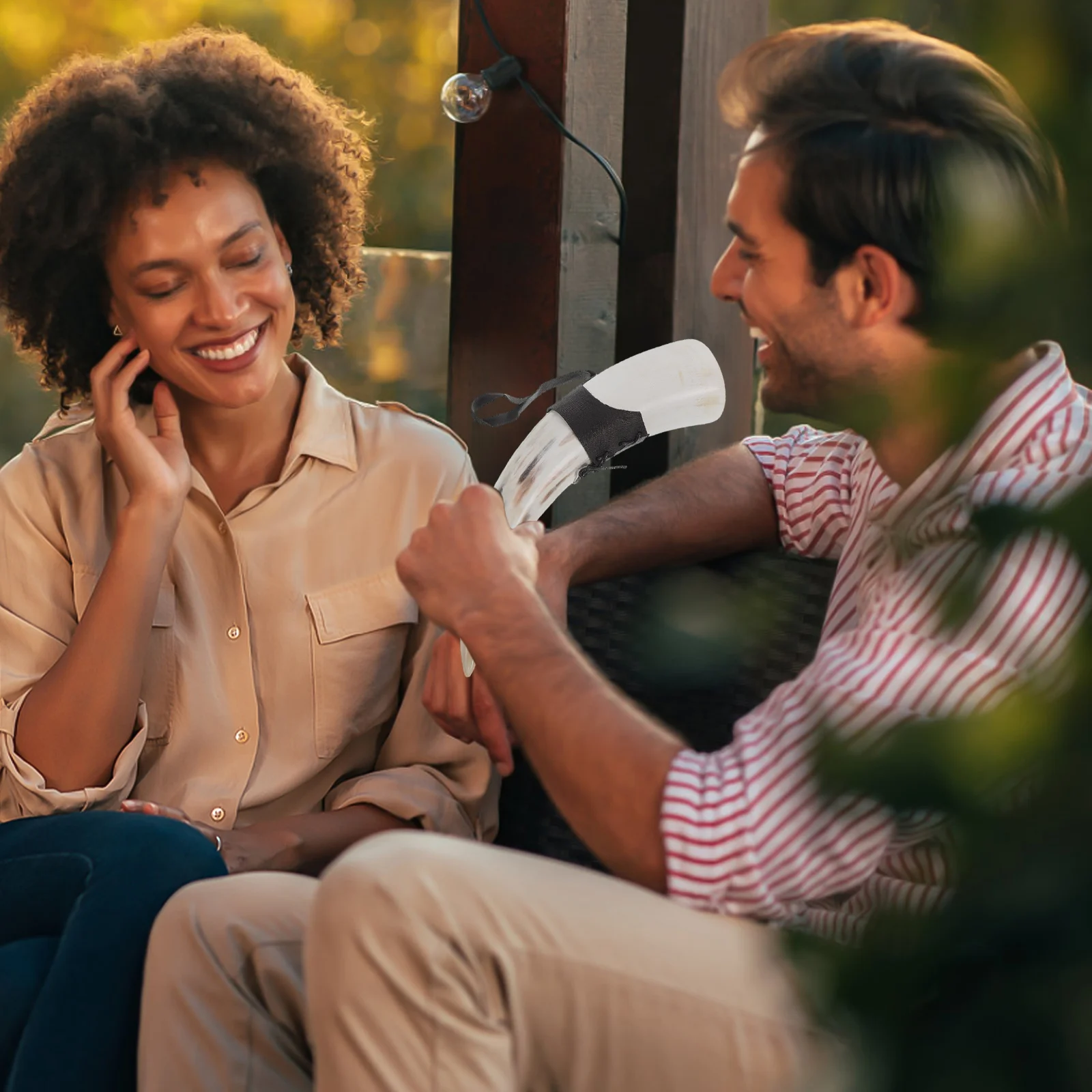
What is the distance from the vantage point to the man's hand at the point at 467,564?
1396mm

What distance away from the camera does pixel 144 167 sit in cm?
196

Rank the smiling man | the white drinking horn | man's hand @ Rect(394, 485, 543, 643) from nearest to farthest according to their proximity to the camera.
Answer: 1. the smiling man
2. man's hand @ Rect(394, 485, 543, 643)
3. the white drinking horn

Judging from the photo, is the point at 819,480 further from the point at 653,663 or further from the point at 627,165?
the point at 653,663

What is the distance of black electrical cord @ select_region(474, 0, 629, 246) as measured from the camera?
2096mm

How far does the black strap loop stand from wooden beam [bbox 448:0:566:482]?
66 millimetres

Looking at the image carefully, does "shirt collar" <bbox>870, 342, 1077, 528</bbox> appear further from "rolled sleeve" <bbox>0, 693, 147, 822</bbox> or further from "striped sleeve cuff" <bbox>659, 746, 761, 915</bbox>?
"rolled sleeve" <bbox>0, 693, 147, 822</bbox>

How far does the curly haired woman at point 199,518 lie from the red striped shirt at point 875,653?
0.56m

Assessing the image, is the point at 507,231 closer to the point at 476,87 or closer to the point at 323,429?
the point at 476,87

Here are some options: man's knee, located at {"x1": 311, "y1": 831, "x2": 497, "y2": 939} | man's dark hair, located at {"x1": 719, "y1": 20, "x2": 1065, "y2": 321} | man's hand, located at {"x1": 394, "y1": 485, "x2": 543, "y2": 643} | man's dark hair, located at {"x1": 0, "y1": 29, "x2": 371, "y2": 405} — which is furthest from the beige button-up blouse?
man's dark hair, located at {"x1": 719, "y1": 20, "x2": 1065, "y2": 321}

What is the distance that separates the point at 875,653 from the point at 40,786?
113cm

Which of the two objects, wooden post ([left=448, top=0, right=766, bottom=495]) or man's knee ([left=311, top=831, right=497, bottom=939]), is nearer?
man's knee ([left=311, top=831, right=497, bottom=939])

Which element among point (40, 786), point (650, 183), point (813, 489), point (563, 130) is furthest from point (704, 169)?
point (40, 786)

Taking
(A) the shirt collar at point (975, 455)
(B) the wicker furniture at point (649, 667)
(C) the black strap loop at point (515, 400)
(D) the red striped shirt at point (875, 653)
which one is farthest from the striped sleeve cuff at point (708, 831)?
(C) the black strap loop at point (515, 400)

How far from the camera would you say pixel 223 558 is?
78.1 inches
